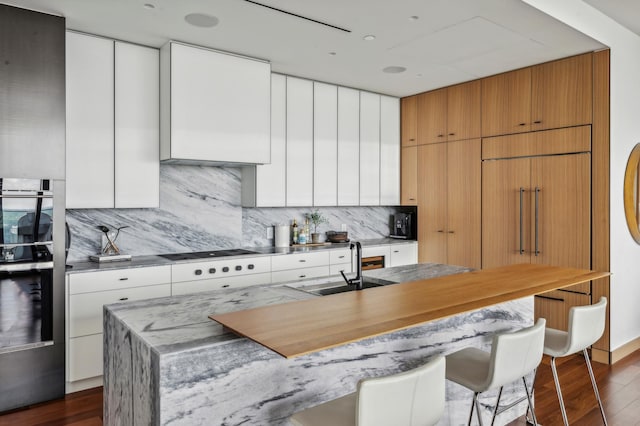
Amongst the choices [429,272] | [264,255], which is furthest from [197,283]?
[429,272]

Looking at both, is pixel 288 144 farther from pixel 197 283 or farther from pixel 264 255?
pixel 197 283

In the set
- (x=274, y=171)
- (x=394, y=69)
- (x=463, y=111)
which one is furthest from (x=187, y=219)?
(x=463, y=111)

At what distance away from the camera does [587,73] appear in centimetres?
411

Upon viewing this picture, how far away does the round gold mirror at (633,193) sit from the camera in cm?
423

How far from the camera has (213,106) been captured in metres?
4.09

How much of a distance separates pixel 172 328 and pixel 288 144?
3.25m

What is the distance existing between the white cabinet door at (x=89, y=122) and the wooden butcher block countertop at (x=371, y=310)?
7.76 ft

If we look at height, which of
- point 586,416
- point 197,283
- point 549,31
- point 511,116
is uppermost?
point 549,31

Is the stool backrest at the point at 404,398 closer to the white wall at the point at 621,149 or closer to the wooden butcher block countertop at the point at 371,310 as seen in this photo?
the wooden butcher block countertop at the point at 371,310

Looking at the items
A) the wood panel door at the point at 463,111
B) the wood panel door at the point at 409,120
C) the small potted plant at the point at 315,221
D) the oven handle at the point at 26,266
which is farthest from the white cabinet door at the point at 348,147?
the oven handle at the point at 26,266

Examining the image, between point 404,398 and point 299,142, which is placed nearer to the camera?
point 404,398

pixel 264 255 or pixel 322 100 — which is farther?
pixel 322 100

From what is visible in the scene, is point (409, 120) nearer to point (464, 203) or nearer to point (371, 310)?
point (464, 203)

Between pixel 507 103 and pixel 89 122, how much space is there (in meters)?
3.98
